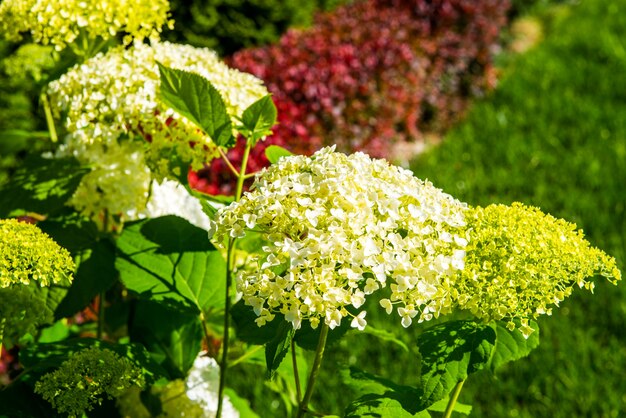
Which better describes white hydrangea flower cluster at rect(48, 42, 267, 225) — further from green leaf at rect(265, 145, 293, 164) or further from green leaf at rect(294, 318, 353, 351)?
green leaf at rect(294, 318, 353, 351)

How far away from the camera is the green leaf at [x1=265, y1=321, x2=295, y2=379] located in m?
1.22

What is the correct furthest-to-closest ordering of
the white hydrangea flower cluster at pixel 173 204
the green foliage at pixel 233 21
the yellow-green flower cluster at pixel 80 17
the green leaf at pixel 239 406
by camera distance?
the green foliage at pixel 233 21 → the green leaf at pixel 239 406 → the white hydrangea flower cluster at pixel 173 204 → the yellow-green flower cluster at pixel 80 17

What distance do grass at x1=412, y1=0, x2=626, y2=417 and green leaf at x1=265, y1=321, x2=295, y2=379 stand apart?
2.26 metres

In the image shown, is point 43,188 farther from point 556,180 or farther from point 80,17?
point 556,180

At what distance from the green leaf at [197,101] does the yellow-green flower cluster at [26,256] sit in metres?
0.35

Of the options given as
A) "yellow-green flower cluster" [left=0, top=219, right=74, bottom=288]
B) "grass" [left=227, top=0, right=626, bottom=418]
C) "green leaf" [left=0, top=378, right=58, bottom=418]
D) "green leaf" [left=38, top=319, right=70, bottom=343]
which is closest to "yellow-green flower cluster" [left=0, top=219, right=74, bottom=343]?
"yellow-green flower cluster" [left=0, top=219, right=74, bottom=288]

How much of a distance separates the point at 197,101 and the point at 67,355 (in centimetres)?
48

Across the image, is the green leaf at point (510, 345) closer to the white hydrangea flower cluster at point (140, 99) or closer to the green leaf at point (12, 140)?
the white hydrangea flower cluster at point (140, 99)

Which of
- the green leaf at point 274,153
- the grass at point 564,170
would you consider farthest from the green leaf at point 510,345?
the grass at point 564,170

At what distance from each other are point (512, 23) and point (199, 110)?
246 inches

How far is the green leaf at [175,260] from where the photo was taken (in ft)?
5.28

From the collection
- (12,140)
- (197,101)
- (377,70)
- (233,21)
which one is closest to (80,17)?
(197,101)

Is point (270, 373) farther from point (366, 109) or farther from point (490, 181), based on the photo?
point (366, 109)

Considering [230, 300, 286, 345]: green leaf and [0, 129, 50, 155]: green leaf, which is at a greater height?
[230, 300, 286, 345]: green leaf
